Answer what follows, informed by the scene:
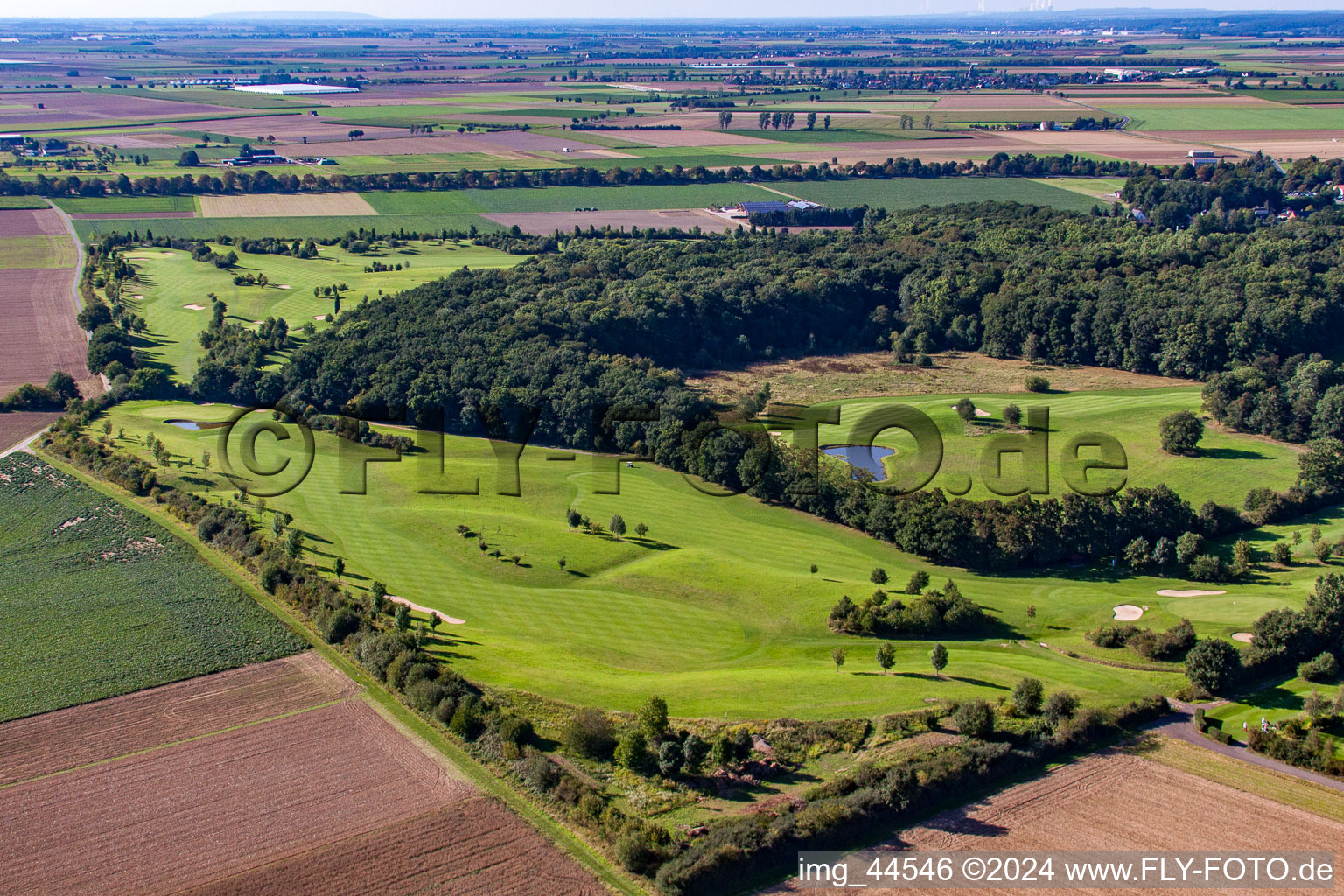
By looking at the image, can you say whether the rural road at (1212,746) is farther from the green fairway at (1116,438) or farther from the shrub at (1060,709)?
the green fairway at (1116,438)

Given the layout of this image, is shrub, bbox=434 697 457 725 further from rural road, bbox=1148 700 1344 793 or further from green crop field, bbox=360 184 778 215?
green crop field, bbox=360 184 778 215

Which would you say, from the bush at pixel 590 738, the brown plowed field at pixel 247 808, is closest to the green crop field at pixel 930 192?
the bush at pixel 590 738

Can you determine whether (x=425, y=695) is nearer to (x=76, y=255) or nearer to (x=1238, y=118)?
(x=76, y=255)

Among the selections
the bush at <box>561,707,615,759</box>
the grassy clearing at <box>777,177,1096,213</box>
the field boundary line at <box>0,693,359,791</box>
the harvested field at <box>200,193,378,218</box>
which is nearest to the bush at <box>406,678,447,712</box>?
the field boundary line at <box>0,693,359,791</box>

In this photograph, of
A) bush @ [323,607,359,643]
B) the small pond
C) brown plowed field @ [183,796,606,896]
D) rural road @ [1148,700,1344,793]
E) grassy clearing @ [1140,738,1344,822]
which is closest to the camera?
brown plowed field @ [183,796,606,896]

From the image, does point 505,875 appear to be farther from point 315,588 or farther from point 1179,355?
point 1179,355

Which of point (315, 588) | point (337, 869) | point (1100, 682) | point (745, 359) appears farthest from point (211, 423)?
point (1100, 682)
